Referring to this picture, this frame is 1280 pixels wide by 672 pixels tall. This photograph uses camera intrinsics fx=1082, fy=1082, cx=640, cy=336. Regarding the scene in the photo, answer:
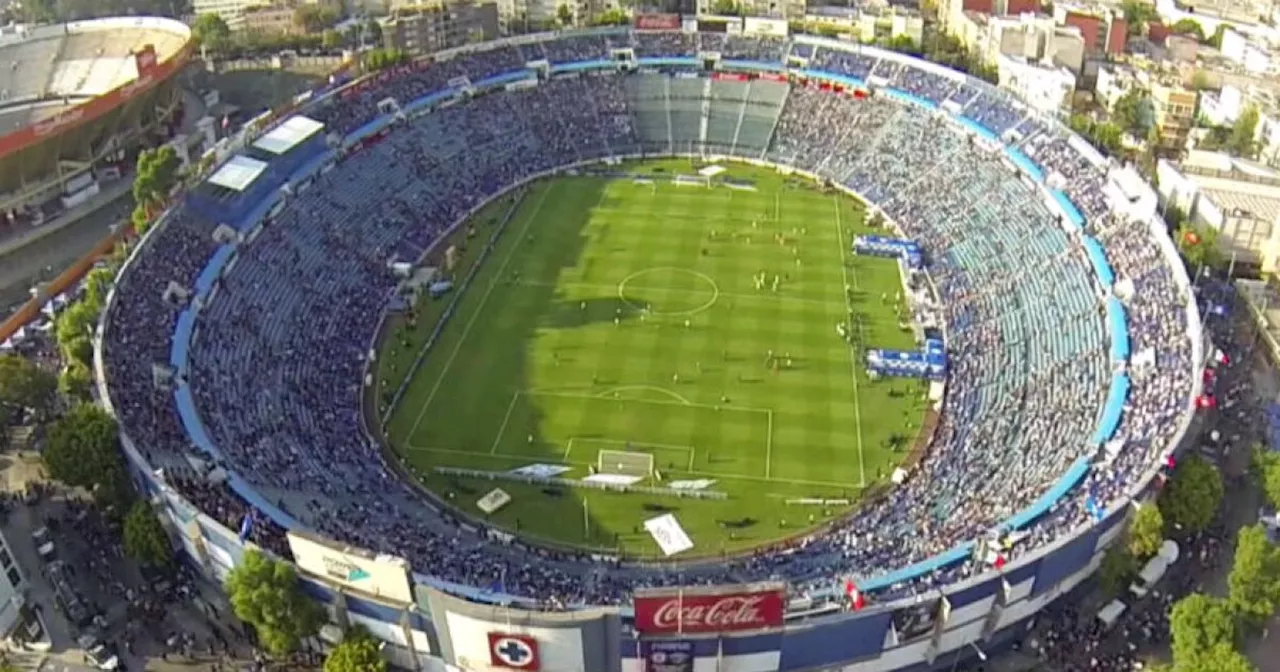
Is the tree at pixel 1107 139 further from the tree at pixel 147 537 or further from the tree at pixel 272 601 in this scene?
the tree at pixel 147 537

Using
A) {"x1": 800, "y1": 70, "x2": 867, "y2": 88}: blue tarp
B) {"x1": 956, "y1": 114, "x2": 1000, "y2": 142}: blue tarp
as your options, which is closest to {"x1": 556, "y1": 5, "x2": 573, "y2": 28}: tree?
{"x1": 800, "y1": 70, "x2": 867, "y2": 88}: blue tarp

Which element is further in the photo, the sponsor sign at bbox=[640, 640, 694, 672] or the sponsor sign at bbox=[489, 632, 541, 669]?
the sponsor sign at bbox=[640, 640, 694, 672]

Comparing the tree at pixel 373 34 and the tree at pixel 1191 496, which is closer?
the tree at pixel 1191 496

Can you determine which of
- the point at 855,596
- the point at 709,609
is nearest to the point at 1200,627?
the point at 855,596

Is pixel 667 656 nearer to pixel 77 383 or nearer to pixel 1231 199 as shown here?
pixel 77 383

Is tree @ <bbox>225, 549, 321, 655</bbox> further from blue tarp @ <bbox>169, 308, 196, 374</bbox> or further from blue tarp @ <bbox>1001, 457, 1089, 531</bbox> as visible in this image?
blue tarp @ <bbox>1001, 457, 1089, 531</bbox>

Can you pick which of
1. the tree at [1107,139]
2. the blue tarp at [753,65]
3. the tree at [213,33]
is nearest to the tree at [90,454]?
the blue tarp at [753,65]
